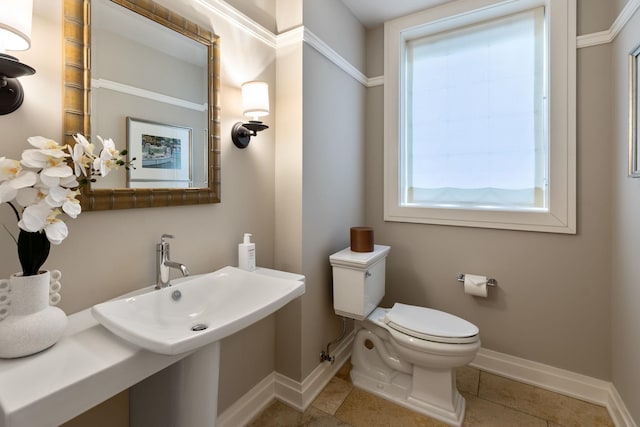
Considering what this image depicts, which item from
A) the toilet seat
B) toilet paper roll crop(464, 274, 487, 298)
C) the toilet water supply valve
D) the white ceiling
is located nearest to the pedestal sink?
the toilet seat

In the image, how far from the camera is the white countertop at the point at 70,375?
2.12 ft

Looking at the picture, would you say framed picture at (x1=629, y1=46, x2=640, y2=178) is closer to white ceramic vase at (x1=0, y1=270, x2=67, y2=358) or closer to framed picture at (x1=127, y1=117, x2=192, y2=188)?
framed picture at (x1=127, y1=117, x2=192, y2=188)

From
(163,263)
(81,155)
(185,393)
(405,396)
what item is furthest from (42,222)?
(405,396)

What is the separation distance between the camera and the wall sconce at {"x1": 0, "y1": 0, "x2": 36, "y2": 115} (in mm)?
782

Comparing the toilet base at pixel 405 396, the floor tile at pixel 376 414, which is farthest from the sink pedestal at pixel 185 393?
the toilet base at pixel 405 396

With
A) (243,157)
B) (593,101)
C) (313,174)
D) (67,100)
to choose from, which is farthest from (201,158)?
(593,101)

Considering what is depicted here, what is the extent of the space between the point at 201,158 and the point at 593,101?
215 cm

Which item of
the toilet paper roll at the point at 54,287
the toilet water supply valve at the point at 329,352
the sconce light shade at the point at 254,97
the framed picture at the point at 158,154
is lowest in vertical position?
the toilet water supply valve at the point at 329,352

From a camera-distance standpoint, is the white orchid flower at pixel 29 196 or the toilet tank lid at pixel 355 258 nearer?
the white orchid flower at pixel 29 196

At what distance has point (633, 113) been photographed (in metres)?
1.46

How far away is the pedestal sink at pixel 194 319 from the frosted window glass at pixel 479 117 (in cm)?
153

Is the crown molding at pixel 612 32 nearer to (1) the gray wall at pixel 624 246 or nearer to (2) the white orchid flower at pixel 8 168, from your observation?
(1) the gray wall at pixel 624 246

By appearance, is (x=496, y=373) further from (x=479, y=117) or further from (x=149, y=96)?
(x=149, y=96)

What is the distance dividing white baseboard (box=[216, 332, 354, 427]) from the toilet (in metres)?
0.26
